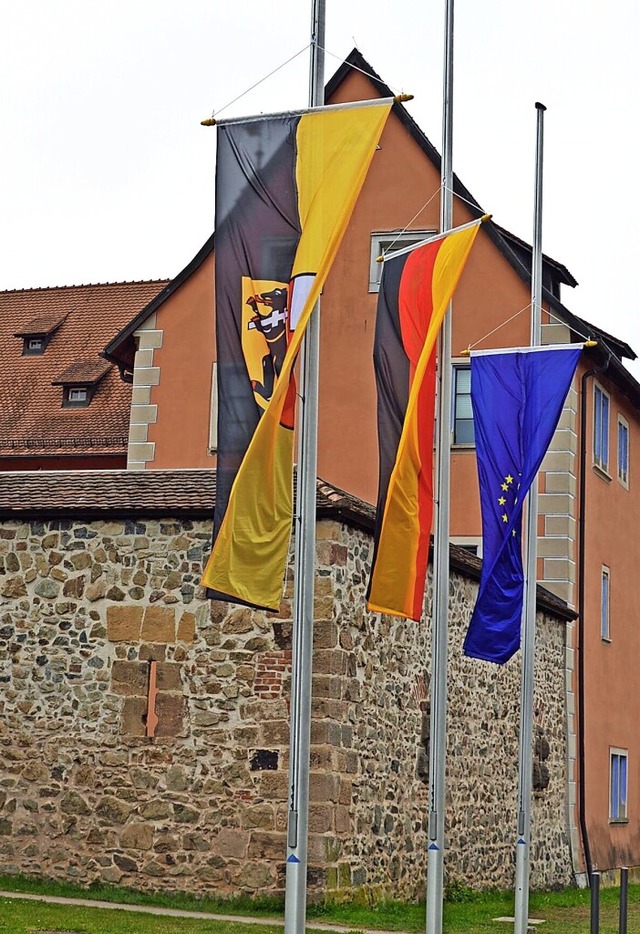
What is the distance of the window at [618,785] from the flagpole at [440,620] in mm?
13803

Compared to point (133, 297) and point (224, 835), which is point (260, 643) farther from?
point (133, 297)

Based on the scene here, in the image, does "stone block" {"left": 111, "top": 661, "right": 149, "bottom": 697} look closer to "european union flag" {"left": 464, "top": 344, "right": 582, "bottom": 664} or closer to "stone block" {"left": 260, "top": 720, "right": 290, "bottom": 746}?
"stone block" {"left": 260, "top": 720, "right": 290, "bottom": 746}

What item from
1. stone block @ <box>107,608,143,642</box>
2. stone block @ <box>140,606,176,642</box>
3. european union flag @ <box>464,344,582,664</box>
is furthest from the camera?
stone block @ <box>107,608,143,642</box>

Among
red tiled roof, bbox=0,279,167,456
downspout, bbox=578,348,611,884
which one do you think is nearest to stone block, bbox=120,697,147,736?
downspout, bbox=578,348,611,884

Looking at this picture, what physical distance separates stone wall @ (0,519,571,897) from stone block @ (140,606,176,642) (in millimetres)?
15

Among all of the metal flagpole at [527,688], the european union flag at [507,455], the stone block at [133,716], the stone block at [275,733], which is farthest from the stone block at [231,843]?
the european union flag at [507,455]

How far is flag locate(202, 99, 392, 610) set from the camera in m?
10.7

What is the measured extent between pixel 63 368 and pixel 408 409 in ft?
76.7

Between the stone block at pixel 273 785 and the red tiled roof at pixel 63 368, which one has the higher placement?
the red tiled roof at pixel 63 368

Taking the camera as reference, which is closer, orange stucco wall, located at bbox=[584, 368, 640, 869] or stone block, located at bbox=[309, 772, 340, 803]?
stone block, located at bbox=[309, 772, 340, 803]

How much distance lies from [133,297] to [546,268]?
13.5 metres

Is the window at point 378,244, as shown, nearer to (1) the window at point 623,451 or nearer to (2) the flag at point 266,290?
(1) the window at point 623,451

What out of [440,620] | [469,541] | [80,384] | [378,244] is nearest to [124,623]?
[440,620]

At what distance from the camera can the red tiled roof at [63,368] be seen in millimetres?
32594
